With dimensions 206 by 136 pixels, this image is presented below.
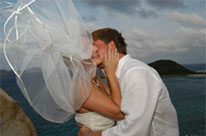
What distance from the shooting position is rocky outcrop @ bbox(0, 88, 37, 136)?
119 inches

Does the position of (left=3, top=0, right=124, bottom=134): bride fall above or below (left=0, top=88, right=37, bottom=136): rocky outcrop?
above

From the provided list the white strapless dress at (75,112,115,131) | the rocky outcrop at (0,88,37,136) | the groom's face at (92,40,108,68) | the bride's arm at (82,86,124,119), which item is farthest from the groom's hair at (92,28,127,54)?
the rocky outcrop at (0,88,37,136)

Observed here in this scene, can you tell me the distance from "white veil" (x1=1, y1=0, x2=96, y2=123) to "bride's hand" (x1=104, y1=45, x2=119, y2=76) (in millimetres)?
265

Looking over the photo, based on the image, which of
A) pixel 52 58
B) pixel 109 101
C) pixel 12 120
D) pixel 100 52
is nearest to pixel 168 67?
pixel 12 120

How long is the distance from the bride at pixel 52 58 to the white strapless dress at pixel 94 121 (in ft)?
0.91

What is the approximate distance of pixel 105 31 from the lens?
254 centimetres

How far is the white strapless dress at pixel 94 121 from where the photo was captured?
236 cm

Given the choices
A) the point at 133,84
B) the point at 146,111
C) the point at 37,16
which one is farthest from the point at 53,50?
the point at 146,111

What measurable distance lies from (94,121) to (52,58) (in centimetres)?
93

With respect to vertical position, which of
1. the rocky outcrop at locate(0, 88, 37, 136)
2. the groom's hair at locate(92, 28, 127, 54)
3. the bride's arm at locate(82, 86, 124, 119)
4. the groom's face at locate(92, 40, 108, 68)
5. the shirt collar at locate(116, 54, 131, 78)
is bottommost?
the rocky outcrop at locate(0, 88, 37, 136)

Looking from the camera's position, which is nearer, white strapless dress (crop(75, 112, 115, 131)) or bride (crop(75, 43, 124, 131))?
bride (crop(75, 43, 124, 131))

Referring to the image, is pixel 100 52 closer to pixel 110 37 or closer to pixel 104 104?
pixel 110 37

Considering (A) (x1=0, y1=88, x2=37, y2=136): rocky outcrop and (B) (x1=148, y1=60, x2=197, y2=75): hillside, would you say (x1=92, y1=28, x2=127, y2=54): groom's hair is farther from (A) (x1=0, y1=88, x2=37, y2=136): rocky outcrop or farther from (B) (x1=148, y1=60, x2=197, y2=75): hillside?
(B) (x1=148, y1=60, x2=197, y2=75): hillside

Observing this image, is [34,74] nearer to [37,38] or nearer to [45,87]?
[45,87]
